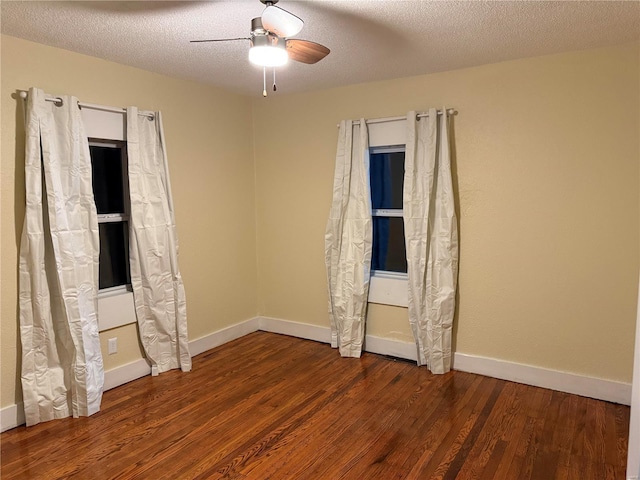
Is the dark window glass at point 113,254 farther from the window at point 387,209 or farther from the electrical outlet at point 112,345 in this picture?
the window at point 387,209

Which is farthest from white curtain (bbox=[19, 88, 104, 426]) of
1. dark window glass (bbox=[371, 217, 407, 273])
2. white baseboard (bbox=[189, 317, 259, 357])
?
dark window glass (bbox=[371, 217, 407, 273])

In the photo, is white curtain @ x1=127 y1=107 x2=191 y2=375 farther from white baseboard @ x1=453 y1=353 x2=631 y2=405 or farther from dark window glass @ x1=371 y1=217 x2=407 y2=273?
white baseboard @ x1=453 y1=353 x2=631 y2=405

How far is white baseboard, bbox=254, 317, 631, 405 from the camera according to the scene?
3.22 meters

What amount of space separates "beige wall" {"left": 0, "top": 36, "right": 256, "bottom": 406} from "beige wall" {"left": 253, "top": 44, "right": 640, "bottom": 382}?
1.22 m

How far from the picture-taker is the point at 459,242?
12.2 ft

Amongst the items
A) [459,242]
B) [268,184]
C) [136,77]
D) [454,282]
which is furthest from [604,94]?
[136,77]

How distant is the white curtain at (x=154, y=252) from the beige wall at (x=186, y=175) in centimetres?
17

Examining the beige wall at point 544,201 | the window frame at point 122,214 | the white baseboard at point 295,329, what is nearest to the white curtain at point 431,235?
the beige wall at point 544,201

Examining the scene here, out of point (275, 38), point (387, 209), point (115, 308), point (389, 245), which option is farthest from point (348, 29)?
point (115, 308)

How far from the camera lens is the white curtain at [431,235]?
364 centimetres

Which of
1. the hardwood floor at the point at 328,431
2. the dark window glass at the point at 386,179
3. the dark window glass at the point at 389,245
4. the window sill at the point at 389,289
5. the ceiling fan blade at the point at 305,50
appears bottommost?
the hardwood floor at the point at 328,431

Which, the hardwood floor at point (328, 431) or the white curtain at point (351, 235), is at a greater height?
the white curtain at point (351, 235)

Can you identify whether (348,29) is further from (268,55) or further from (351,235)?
(351,235)

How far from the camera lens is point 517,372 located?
3.55m
